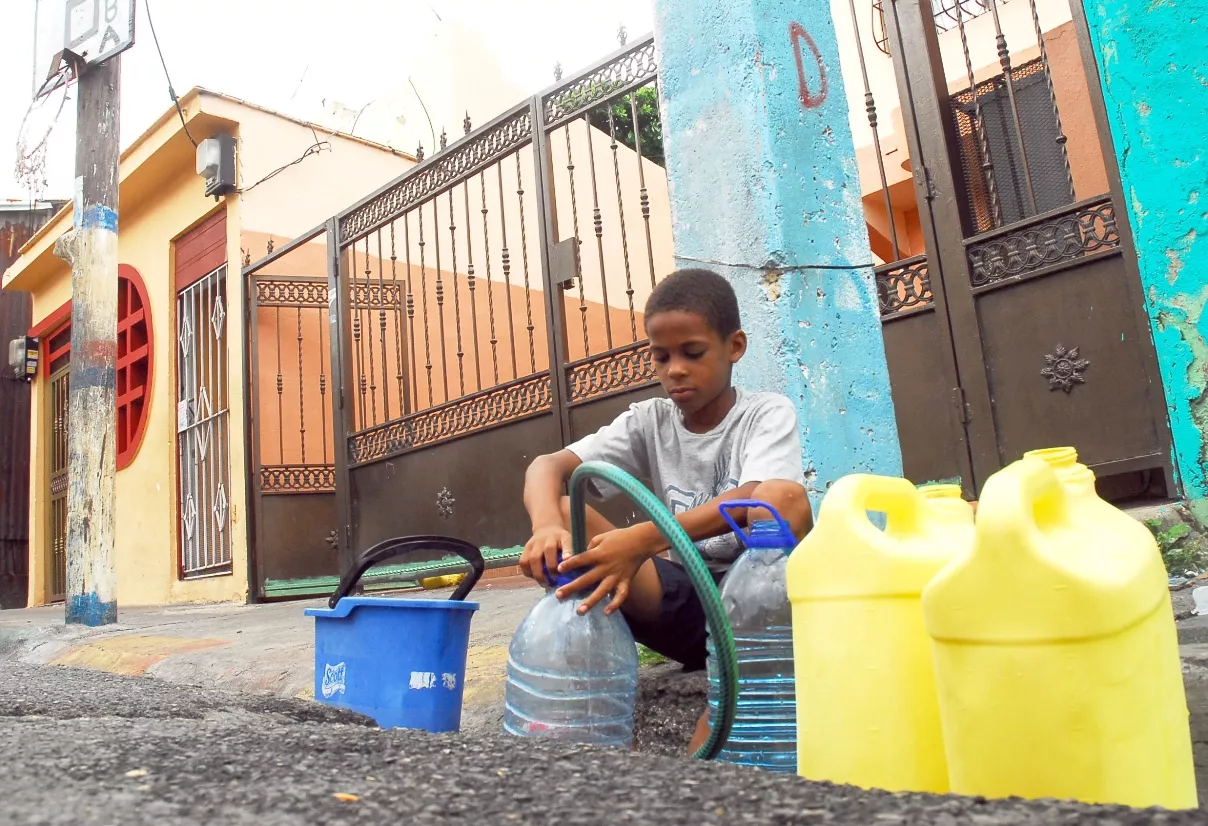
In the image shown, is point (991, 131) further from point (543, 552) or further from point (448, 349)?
point (543, 552)

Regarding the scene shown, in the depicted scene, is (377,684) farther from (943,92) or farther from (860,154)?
(860,154)

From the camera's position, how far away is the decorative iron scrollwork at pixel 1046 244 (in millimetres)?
3195

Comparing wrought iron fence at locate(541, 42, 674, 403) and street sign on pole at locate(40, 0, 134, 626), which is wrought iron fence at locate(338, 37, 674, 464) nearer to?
wrought iron fence at locate(541, 42, 674, 403)

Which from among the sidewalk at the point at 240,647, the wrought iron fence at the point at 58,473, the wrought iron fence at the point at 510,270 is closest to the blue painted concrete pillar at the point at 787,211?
the sidewalk at the point at 240,647

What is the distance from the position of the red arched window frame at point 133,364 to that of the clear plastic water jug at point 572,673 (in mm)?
7210

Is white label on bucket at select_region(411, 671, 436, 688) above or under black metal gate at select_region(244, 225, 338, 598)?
under

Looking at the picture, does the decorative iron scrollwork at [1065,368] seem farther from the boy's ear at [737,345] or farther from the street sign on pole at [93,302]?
the street sign on pole at [93,302]

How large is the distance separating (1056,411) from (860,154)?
5142mm

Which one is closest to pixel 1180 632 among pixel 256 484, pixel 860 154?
pixel 256 484

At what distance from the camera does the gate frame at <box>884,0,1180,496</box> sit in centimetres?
340

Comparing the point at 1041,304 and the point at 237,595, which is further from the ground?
the point at 1041,304

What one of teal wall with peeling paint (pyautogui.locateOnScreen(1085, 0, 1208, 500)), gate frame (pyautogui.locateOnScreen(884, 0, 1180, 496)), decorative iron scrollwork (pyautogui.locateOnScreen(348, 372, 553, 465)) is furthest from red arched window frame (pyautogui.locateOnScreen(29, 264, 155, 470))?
teal wall with peeling paint (pyautogui.locateOnScreen(1085, 0, 1208, 500))

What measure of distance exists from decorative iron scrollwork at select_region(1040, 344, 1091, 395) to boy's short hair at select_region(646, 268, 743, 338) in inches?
68.0

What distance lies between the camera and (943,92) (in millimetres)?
3631
